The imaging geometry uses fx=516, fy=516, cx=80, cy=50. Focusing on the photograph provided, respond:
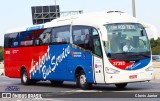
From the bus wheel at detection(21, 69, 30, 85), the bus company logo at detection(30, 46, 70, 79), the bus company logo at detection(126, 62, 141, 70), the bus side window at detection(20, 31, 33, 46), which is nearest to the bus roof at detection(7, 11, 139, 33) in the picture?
the bus company logo at detection(30, 46, 70, 79)

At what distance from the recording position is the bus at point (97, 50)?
20141 millimetres

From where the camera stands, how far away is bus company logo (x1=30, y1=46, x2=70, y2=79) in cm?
2363

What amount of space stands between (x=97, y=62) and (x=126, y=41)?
1.43 meters

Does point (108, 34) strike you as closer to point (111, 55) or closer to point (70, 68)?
point (111, 55)

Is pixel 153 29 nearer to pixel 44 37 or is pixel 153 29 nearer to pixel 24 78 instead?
pixel 44 37

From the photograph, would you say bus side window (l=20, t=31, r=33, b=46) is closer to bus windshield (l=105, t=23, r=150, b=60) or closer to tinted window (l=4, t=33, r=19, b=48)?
tinted window (l=4, t=33, r=19, b=48)

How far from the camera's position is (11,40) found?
99.6 ft

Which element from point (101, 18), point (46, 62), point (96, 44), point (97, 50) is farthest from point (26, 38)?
point (97, 50)

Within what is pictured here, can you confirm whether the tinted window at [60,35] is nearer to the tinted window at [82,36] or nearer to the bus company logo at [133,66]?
the tinted window at [82,36]

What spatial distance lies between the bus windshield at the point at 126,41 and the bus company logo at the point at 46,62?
3165 mm

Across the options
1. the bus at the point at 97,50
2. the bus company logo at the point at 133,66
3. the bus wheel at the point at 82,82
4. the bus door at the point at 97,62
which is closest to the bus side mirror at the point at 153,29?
the bus at the point at 97,50

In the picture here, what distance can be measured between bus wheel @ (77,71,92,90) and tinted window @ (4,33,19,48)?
8.29 meters

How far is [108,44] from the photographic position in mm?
20219

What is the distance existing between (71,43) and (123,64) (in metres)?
3.37
